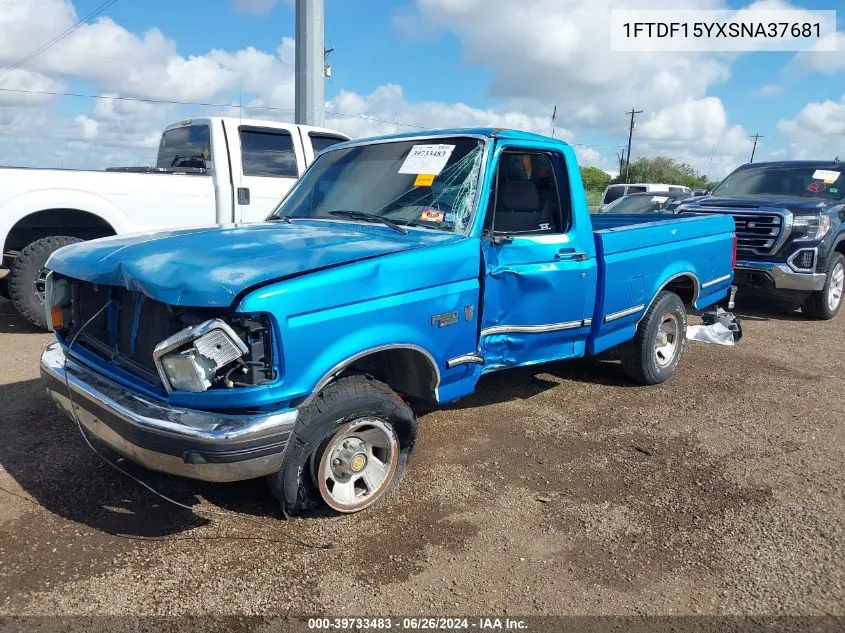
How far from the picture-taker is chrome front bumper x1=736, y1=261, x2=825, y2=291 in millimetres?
7898

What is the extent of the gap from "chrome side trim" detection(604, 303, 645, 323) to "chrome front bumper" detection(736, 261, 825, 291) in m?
4.00

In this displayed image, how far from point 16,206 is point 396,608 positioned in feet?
18.7

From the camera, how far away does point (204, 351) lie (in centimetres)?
260

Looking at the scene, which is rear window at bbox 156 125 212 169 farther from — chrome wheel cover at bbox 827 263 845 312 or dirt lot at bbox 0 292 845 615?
chrome wheel cover at bbox 827 263 845 312

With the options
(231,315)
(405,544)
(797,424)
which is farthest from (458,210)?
(797,424)

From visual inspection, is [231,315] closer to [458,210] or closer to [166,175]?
[458,210]

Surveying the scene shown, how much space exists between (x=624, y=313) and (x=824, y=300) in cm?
507

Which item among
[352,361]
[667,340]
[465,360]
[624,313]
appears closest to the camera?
[352,361]

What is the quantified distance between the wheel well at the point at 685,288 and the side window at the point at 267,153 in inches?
174

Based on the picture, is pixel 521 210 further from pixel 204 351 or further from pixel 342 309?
pixel 204 351

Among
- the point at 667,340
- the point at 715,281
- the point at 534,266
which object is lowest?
the point at 667,340

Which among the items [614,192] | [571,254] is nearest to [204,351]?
[571,254]

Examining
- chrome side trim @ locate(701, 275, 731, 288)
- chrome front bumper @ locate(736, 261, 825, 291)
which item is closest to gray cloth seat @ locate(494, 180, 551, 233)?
chrome side trim @ locate(701, 275, 731, 288)

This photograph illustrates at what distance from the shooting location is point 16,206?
20.2ft
